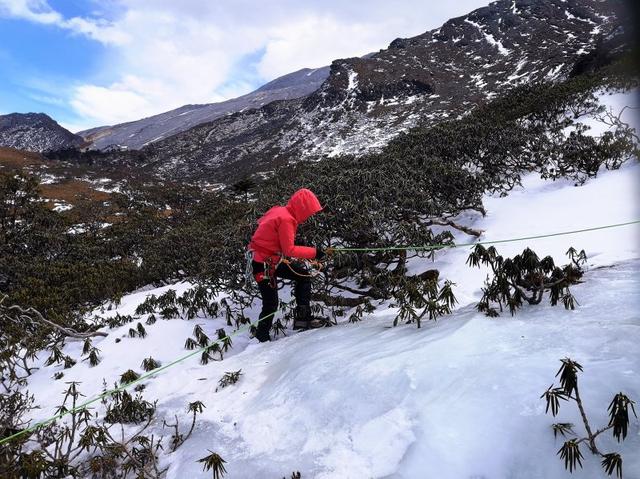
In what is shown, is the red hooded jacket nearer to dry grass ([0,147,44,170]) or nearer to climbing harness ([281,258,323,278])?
climbing harness ([281,258,323,278])

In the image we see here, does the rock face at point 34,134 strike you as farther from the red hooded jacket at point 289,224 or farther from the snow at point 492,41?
the red hooded jacket at point 289,224

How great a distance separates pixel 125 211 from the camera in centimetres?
2308

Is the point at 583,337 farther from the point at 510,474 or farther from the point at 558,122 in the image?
the point at 558,122

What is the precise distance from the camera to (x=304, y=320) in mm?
5469

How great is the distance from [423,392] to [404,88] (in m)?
46.3

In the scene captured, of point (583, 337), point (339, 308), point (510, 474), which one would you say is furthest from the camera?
point (339, 308)

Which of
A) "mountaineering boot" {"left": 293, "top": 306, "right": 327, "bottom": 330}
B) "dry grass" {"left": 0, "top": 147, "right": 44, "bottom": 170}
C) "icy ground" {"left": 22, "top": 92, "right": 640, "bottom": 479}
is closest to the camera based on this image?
"icy ground" {"left": 22, "top": 92, "right": 640, "bottom": 479}

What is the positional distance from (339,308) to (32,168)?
40711mm

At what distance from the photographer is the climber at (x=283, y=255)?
4.74 metres

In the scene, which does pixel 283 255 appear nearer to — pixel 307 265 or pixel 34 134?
pixel 307 265

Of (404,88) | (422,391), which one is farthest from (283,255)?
(404,88)

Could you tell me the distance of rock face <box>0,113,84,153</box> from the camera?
73188 mm

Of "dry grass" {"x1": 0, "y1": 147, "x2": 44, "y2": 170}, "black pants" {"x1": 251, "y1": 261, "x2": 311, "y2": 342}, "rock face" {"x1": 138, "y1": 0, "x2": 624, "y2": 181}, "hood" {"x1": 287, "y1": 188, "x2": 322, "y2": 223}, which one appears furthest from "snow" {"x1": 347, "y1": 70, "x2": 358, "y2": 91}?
"hood" {"x1": 287, "y1": 188, "x2": 322, "y2": 223}

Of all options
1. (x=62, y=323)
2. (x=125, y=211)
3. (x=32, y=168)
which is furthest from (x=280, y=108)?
(x=62, y=323)
